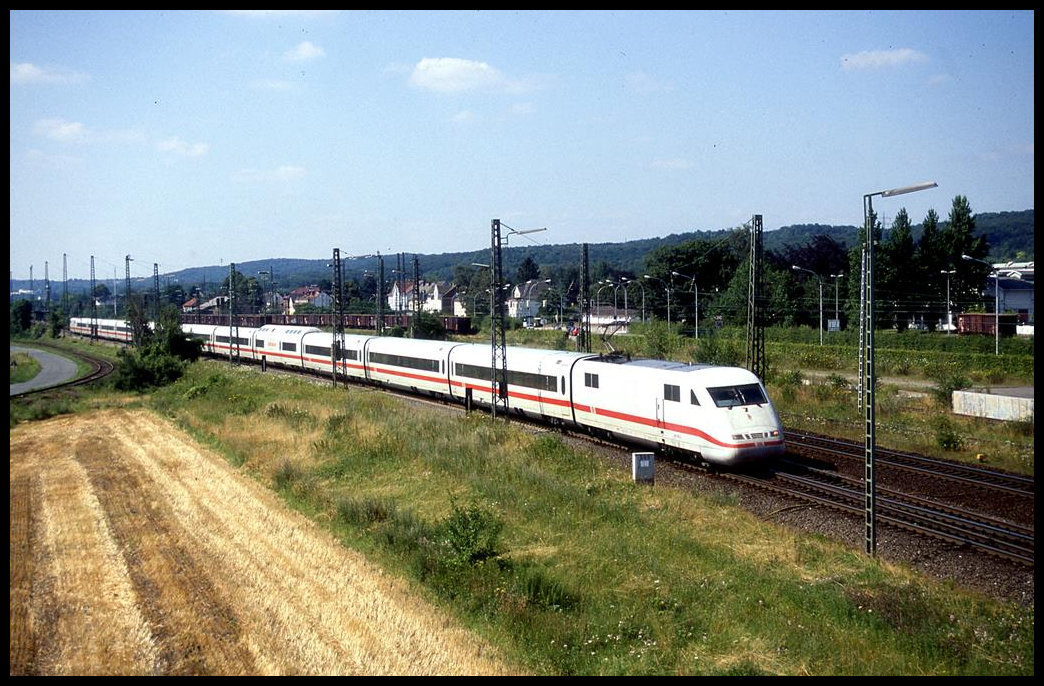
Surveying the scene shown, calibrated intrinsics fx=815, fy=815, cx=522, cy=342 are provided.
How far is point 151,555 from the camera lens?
17031mm

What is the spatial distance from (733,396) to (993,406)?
17.7m

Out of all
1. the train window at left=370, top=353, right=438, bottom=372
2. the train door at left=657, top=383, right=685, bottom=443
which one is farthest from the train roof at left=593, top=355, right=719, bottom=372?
the train window at left=370, top=353, right=438, bottom=372

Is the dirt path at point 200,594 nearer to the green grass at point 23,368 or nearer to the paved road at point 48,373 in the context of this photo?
the paved road at point 48,373

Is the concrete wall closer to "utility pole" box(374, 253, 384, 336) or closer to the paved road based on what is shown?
"utility pole" box(374, 253, 384, 336)

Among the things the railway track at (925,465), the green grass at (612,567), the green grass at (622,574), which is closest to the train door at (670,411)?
the green grass at (612,567)

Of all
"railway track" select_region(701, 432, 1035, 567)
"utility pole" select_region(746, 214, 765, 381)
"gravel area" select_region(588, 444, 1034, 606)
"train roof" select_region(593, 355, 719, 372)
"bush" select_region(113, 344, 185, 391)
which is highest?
"utility pole" select_region(746, 214, 765, 381)

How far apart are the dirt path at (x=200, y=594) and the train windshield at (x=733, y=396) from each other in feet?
34.6

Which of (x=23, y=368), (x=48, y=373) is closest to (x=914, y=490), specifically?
(x=48, y=373)

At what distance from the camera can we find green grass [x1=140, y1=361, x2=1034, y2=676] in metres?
11.2

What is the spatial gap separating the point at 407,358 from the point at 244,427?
1083 cm

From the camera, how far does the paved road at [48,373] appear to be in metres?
55.1

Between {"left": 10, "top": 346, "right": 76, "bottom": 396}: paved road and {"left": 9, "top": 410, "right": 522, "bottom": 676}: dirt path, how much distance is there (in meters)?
35.8

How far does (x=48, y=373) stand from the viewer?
6525cm

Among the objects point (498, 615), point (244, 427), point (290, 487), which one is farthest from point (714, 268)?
point (498, 615)
